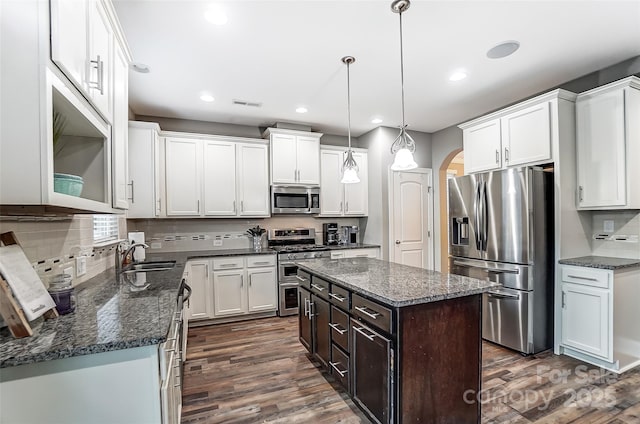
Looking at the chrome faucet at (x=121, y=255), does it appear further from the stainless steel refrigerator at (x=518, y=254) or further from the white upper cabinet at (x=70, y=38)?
the stainless steel refrigerator at (x=518, y=254)

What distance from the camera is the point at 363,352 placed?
1981 mm

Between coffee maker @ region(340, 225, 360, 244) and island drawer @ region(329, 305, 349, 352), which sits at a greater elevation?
coffee maker @ region(340, 225, 360, 244)

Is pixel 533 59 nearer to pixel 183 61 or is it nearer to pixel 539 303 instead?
pixel 539 303

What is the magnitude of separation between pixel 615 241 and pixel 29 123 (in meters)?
4.42

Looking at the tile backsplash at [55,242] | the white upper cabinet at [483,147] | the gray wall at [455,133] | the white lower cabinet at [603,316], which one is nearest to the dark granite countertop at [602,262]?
the white lower cabinet at [603,316]

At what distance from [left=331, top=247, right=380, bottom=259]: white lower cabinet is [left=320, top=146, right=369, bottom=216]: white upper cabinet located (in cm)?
67

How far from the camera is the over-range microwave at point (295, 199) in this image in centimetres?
454

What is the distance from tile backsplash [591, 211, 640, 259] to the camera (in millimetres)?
2920

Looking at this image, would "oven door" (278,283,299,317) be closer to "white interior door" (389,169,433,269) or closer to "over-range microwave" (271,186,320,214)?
"over-range microwave" (271,186,320,214)

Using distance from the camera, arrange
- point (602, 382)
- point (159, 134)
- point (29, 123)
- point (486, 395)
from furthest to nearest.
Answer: point (159, 134) < point (602, 382) < point (486, 395) < point (29, 123)

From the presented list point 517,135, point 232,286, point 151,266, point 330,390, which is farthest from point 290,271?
point 517,135

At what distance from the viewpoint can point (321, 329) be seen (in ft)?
8.54

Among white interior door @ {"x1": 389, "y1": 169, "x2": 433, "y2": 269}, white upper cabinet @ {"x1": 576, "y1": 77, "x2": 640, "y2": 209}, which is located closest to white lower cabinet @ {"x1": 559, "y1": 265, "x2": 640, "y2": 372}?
white upper cabinet @ {"x1": 576, "y1": 77, "x2": 640, "y2": 209}

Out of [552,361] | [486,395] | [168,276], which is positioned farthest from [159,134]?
[552,361]
